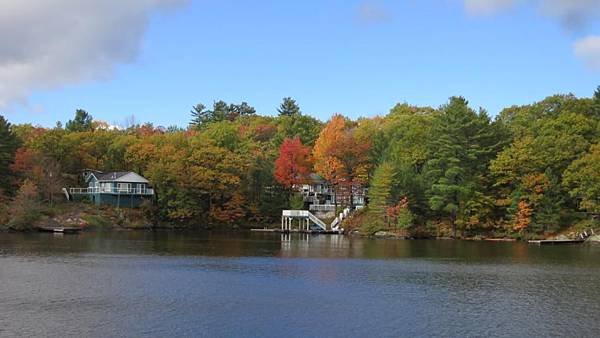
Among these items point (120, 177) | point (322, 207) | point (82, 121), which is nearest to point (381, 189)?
point (322, 207)

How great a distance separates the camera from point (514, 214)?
70.1 metres

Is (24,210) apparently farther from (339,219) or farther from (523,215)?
(523,215)

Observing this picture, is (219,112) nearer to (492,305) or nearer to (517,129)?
(517,129)

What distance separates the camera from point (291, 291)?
3344cm

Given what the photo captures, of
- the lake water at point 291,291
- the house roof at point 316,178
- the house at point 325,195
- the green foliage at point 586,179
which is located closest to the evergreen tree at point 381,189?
the house at point 325,195

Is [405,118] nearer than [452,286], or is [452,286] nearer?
[452,286]

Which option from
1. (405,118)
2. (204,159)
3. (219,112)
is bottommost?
(204,159)

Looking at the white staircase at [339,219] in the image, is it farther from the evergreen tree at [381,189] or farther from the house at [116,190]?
the house at [116,190]

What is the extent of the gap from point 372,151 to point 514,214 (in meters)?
21.2

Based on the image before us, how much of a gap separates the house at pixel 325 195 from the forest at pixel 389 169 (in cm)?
128

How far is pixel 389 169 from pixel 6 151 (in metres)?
49.2

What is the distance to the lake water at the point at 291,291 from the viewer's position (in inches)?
1001

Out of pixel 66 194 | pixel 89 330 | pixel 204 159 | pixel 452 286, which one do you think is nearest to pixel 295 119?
pixel 204 159

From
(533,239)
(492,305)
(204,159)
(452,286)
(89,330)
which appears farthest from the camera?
(204,159)
